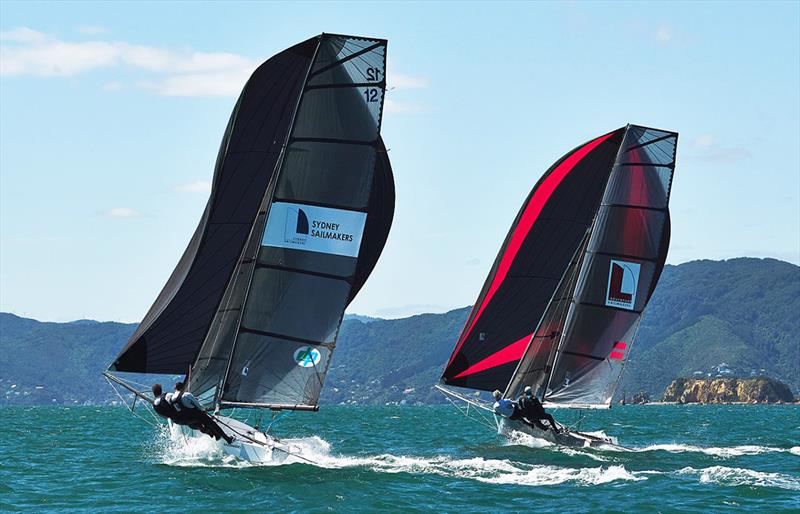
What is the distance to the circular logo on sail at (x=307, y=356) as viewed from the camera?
27859mm

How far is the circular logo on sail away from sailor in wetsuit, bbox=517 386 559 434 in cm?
796

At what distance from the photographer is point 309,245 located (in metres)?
27.3

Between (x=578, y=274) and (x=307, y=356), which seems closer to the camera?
(x=307, y=356)

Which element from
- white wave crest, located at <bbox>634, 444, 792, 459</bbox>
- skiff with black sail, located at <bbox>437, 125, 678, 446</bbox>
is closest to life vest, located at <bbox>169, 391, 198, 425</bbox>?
skiff with black sail, located at <bbox>437, 125, 678, 446</bbox>

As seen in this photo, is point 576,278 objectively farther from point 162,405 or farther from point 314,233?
point 162,405

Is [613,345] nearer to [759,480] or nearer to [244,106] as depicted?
[759,480]

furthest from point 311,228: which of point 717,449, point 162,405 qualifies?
point 717,449

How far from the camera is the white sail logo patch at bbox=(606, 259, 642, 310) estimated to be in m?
35.1

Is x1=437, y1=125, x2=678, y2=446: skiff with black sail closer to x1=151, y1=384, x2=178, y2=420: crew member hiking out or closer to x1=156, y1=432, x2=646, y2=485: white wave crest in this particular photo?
x1=156, y1=432, x2=646, y2=485: white wave crest

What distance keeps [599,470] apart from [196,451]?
911 cm

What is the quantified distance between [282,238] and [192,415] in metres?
4.29

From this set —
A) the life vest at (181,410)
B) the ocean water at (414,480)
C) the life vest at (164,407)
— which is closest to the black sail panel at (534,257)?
the ocean water at (414,480)

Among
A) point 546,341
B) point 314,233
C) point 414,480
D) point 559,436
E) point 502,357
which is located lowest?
point 414,480

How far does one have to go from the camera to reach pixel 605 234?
115 feet
